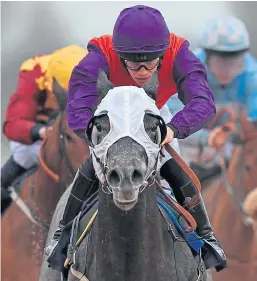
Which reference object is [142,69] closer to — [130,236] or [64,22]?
[130,236]

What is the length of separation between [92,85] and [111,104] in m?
0.64

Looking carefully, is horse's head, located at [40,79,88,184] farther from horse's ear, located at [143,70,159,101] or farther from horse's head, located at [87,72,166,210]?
horse's head, located at [87,72,166,210]

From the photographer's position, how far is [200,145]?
35.8ft

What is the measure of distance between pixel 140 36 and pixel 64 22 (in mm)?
9173

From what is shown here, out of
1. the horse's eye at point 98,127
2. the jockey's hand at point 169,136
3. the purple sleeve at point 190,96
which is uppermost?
the horse's eye at point 98,127

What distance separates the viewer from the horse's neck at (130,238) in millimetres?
5020

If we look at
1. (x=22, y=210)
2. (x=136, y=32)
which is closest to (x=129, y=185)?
(x=136, y=32)

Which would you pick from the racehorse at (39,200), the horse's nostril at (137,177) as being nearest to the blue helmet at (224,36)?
the racehorse at (39,200)

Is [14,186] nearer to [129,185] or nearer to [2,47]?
[2,47]

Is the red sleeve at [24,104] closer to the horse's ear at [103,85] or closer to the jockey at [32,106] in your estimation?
the jockey at [32,106]

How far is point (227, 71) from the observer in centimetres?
1088

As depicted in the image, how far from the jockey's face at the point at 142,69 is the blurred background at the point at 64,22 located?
8.35 m

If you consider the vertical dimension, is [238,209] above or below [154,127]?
below

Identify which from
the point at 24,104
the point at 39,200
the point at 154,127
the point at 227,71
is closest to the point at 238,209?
the point at 227,71
